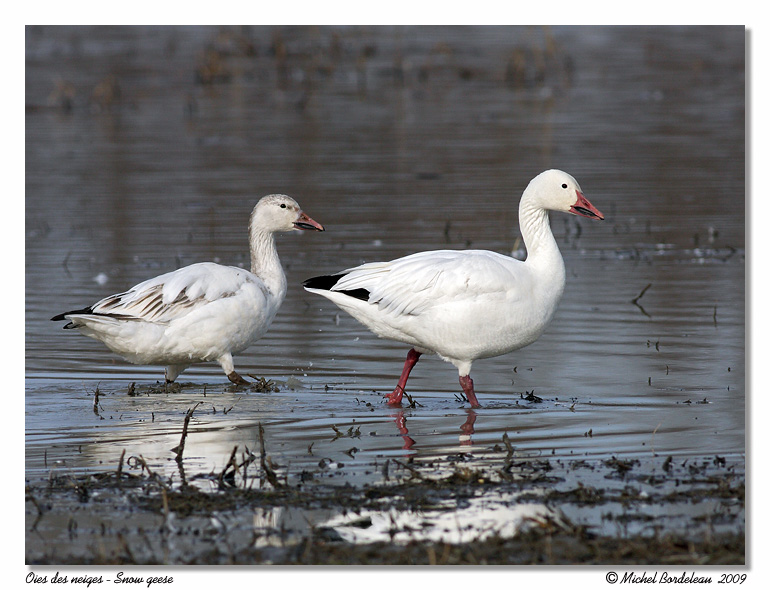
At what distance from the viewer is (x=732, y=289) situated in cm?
1098

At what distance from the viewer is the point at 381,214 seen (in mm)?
15055

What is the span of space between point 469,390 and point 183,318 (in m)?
2.02

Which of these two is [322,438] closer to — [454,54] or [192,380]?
[192,380]

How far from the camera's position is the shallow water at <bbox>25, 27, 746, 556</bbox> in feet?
23.0

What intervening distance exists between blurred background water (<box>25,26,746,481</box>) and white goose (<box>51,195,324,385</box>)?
32cm

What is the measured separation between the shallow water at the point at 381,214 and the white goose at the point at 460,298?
394mm

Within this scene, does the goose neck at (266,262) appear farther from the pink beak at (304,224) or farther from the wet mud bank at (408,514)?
the wet mud bank at (408,514)

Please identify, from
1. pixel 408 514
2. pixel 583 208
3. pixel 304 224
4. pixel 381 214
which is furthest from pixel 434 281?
pixel 381 214

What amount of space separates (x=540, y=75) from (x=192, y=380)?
21.8 m

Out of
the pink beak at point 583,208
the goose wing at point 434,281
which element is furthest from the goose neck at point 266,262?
the pink beak at point 583,208

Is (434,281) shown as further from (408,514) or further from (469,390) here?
(408,514)

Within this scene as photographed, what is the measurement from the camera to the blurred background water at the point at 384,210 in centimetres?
712

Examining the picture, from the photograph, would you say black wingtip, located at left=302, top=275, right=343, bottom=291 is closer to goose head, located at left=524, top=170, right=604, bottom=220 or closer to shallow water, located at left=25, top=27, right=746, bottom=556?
shallow water, located at left=25, top=27, right=746, bottom=556

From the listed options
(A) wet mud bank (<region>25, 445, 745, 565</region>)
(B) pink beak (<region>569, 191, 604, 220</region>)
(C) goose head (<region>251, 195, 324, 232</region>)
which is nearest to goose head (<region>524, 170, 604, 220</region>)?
(B) pink beak (<region>569, 191, 604, 220</region>)
